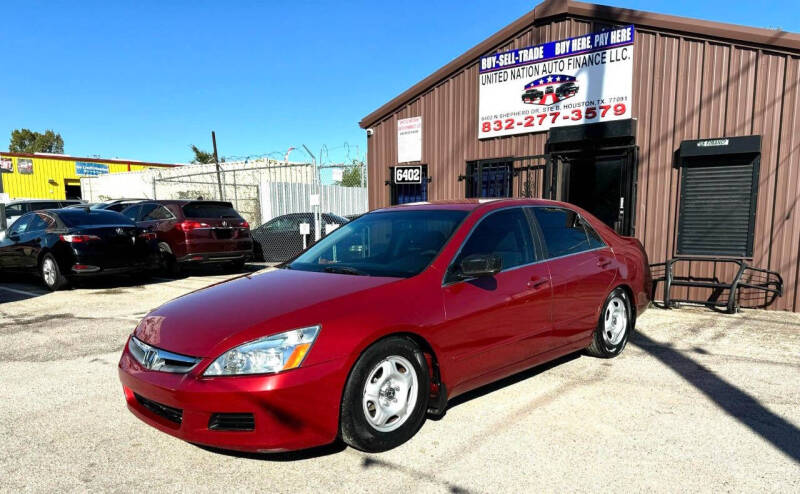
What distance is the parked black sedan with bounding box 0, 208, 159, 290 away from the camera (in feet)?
26.9

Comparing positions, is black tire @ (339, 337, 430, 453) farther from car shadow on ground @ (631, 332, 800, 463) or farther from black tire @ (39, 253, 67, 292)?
black tire @ (39, 253, 67, 292)

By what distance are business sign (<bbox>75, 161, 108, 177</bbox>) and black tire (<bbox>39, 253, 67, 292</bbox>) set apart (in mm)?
33557

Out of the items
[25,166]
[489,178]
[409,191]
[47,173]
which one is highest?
[25,166]

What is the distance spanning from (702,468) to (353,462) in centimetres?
193

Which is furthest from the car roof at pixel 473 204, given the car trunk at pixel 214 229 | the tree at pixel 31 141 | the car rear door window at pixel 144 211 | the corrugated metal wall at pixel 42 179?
the tree at pixel 31 141

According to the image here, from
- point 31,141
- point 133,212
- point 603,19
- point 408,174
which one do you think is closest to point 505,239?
point 603,19

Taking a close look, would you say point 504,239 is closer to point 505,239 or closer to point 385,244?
point 505,239

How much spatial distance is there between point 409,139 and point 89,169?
37.2m

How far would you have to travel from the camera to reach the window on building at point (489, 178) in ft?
27.7

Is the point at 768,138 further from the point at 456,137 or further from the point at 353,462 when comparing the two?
the point at 353,462

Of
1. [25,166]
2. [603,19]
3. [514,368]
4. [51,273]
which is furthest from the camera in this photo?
[25,166]

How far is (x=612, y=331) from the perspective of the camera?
4.67 meters

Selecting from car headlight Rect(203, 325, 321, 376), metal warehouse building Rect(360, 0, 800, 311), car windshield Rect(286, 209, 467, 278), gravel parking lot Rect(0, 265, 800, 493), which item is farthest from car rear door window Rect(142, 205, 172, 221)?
car headlight Rect(203, 325, 321, 376)

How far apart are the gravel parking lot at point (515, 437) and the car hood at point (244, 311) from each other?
2.36 ft
